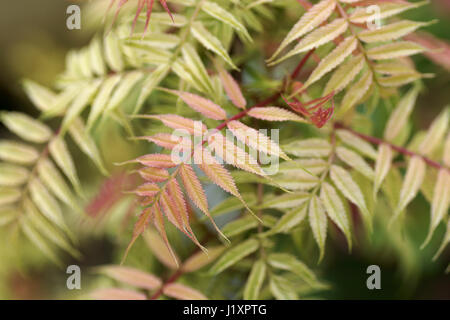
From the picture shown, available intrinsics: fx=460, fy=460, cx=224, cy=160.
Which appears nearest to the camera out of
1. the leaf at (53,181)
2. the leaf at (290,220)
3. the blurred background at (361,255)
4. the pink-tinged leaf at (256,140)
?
the pink-tinged leaf at (256,140)

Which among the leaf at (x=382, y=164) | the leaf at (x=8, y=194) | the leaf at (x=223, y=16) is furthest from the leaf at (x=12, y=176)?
the leaf at (x=382, y=164)

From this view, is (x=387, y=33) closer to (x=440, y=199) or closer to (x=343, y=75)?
(x=343, y=75)

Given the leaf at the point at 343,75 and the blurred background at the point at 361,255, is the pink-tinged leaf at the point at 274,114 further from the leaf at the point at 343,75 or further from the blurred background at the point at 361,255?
the blurred background at the point at 361,255

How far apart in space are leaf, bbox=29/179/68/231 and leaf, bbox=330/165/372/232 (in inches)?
14.5

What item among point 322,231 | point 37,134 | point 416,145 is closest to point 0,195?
point 37,134

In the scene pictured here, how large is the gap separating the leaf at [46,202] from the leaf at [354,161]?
0.39 metres

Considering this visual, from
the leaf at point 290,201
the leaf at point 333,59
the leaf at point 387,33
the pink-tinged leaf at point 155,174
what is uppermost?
the leaf at point 387,33

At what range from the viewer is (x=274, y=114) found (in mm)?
494

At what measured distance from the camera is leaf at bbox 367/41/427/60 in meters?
0.52

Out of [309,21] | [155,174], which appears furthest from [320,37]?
[155,174]

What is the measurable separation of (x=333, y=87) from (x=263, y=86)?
12 cm

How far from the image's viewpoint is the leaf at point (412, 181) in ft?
1.87

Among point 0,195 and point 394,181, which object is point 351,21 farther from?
point 0,195

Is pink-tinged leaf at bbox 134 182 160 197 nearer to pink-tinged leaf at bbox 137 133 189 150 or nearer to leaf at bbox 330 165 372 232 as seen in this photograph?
pink-tinged leaf at bbox 137 133 189 150
